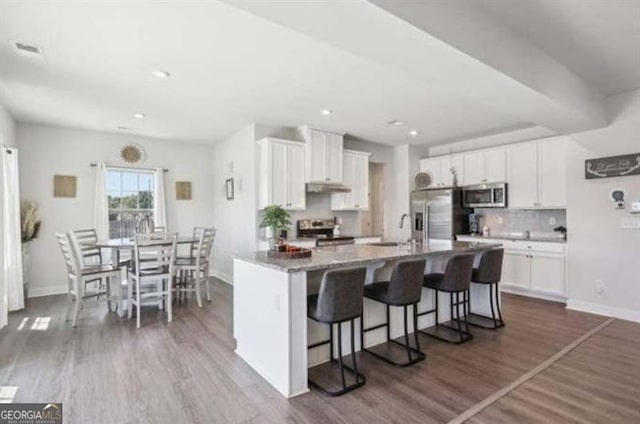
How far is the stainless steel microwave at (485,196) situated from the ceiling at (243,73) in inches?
39.3

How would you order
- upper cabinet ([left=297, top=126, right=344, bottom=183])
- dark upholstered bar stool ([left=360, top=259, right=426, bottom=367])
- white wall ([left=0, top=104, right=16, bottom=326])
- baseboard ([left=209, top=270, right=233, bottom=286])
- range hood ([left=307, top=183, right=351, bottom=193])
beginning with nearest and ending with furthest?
1. dark upholstered bar stool ([left=360, top=259, right=426, bottom=367])
2. white wall ([left=0, top=104, right=16, bottom=326])
3. upper cabinet ([left=297, top=126, right=344, bottom=183])
4. range hood ([left=307, top=183, right=351, bottom=193])
5. baseboard ([left=209, top=270, right=233, bottom=286])

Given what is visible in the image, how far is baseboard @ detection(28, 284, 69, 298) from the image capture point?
5.27m

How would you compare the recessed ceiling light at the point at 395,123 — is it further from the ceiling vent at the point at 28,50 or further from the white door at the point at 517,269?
the ceiling vent at the point at 28,50

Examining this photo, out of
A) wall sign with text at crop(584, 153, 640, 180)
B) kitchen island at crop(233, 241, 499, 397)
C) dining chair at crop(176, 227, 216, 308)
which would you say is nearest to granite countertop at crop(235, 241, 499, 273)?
kitchen island at crop(233, 241, 499, 397)

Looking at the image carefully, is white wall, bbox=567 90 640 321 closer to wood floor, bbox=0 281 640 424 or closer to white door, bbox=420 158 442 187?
wood floor, bbox=0 281 640 424

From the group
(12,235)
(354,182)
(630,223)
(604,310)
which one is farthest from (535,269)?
(12,235)

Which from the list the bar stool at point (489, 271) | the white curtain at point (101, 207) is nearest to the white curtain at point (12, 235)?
the white curtain at point (101, 207)

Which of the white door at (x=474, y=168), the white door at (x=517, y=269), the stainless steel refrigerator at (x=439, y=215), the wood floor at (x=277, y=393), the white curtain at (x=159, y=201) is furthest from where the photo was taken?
the white curtain at (x=159, y=201)

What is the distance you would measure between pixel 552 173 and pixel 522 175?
41 centimetres

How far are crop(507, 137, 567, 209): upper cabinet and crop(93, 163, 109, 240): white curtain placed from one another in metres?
6.71

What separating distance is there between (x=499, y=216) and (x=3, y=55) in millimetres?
6803

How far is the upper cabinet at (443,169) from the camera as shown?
20.3ft

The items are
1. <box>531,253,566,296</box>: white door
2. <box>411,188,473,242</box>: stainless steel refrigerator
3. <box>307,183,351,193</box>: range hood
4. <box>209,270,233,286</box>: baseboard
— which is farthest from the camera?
<box>209,270,233,286</box>: baseboard

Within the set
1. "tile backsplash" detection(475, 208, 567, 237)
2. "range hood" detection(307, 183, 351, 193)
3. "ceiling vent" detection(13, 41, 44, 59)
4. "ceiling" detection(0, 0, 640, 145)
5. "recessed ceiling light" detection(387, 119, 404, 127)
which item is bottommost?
"tile backsplash" detection(475, 208, 567, 237)
